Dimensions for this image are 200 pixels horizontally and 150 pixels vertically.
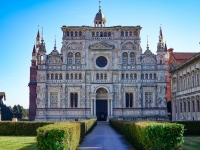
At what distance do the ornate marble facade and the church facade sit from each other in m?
9.23

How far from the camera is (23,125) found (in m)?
31.9

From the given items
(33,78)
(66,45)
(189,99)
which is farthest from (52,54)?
(189,99)

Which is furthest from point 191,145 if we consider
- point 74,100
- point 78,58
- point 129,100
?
point 78,58

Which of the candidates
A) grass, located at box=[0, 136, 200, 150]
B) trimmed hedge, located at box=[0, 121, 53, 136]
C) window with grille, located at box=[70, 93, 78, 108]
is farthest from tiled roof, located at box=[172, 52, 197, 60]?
grass, located at box=[0, 136, 200, 150]

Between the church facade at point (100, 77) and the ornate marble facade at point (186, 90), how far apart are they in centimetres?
923

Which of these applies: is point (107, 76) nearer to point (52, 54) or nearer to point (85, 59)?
point (85, 59)

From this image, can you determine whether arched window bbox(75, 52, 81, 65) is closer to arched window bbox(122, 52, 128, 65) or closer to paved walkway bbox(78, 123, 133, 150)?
arched window bbox(122, 52, 128, 65)

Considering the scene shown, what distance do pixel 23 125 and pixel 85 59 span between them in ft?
120

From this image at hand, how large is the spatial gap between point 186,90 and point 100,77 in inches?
889

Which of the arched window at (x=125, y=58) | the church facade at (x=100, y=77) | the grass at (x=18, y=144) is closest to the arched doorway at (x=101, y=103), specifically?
the church facade at (x=100, y=77)

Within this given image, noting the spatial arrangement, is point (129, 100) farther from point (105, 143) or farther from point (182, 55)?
point (105, 143)

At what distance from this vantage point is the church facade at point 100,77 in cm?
6562

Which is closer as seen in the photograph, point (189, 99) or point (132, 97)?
point (189, 99)

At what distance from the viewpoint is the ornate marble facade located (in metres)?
43.4
